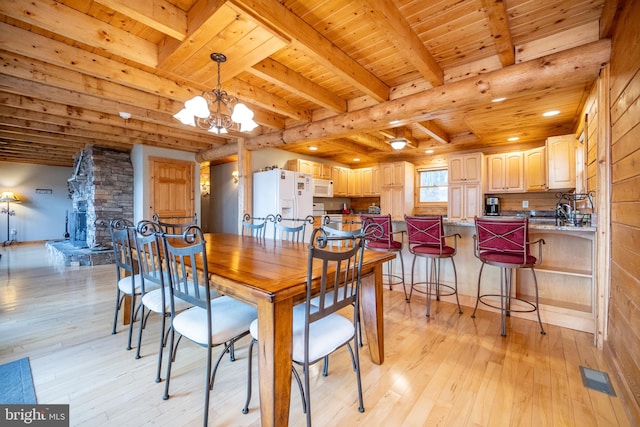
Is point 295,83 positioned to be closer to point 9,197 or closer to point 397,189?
point 397,189

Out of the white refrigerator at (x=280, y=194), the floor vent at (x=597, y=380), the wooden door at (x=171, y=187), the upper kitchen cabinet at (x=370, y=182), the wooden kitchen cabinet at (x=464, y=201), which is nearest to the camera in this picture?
the floor vent at (x=597, y=380)

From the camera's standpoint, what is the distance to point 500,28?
1.99 metres

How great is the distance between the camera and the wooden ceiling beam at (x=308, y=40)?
1790mm

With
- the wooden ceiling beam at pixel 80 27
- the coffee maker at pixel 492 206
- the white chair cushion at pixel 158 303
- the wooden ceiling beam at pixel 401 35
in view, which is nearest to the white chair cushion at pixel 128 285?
the white chair cushion at pixel 158 303

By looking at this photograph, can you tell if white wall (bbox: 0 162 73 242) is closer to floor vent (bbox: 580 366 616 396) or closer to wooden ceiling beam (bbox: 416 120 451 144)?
wooden ceiling beam (bbox: 416 120 451 144)

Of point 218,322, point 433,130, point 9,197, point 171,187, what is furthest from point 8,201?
point 433,130

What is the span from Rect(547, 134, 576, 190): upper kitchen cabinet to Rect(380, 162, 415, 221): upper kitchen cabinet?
2.50 metres

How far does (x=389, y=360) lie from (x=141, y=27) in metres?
3.24

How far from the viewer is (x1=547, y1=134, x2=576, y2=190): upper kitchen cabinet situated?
4008 mm

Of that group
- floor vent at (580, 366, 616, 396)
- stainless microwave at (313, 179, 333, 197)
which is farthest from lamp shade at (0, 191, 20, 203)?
floor vent at (580, 366, 616, 396)

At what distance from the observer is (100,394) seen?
1638 mm

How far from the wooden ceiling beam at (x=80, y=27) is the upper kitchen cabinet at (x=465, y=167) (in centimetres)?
518

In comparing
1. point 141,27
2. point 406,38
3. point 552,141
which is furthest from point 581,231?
point 141,27

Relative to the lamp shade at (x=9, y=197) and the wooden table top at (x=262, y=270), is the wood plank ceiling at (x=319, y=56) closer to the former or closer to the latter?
the wooden table top at (x=262, y=270)
